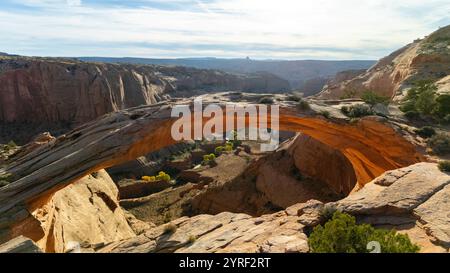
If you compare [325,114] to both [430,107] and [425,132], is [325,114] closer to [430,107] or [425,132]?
[425,132]

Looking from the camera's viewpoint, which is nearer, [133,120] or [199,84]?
[133,120]

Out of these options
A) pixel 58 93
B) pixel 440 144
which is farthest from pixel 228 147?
pixel 440 144

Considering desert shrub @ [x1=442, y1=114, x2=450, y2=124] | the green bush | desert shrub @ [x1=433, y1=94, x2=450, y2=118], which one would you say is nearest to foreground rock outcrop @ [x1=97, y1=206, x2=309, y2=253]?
the green bush

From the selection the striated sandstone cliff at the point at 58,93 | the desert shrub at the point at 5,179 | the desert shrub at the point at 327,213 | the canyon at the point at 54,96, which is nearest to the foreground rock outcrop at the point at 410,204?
the desert shrub at the point at 327,213

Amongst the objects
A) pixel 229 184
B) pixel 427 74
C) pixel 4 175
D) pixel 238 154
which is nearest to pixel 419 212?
pixel 4 175

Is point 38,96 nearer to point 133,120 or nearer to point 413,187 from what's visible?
point 133,120

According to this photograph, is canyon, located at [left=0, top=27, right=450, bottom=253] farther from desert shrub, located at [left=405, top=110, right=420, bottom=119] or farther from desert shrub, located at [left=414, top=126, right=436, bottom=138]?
desert shrub, located at [left=405, top=110, right=420, bottom=119]
